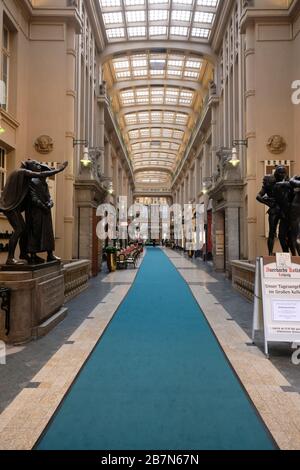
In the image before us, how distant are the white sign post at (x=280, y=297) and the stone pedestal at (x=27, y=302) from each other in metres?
3.15

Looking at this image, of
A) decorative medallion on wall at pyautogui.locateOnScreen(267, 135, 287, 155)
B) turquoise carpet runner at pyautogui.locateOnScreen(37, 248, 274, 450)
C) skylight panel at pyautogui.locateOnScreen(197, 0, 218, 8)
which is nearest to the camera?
turquoise carpet runner at pyautogui.locateOnScreen(37, 248, 274, 450)

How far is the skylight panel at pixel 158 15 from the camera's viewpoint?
17.3 m

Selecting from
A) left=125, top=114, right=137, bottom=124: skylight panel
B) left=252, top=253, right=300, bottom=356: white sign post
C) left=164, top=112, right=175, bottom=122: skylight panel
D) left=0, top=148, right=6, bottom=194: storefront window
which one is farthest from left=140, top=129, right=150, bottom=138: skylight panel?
left=252, top=253, right=300, bottom=356: white sign post

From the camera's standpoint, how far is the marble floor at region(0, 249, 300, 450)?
2754 mm

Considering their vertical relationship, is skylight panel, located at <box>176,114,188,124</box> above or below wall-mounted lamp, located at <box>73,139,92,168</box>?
above

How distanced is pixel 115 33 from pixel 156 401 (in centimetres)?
1972

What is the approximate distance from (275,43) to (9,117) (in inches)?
358

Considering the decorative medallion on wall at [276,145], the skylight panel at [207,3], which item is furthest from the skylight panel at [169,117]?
the decorative medallion on wall at [276,145]

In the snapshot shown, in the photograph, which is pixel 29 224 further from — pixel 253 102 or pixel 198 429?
pixel 253 102

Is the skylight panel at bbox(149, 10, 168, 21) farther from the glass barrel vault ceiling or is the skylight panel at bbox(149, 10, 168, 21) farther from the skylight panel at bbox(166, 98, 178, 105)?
the skylight panel at bbox(166, 98, 178, 105)

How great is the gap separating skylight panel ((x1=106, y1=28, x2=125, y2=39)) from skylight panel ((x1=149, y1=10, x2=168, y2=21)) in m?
1.66

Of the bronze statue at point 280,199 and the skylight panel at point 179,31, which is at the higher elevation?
the skylight panel at point 179,31

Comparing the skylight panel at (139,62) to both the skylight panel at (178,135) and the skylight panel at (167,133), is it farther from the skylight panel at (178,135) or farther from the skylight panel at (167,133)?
the skylight panel at (178,135)

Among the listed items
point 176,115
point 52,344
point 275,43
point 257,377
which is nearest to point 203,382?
point 257,377
